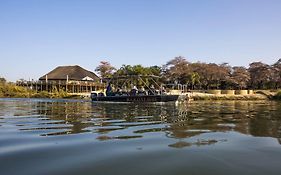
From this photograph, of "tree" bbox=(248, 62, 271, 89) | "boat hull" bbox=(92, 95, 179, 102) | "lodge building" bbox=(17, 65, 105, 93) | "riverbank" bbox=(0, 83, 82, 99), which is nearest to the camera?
"boat hull" bbox=(92, 95, 179, 102)

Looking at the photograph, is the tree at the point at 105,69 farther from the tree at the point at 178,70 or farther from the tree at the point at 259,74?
the tree at the point at 259,74

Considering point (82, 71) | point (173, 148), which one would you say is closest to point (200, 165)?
point (173, 148)

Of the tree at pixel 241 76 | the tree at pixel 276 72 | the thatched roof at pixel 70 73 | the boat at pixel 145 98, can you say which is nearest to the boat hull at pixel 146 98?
the boat at pixel 145 98

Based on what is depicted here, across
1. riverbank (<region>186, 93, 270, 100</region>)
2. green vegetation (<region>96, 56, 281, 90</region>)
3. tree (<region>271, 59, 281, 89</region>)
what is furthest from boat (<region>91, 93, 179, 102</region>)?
tree (<region>271, 59, 281, 89</region>)

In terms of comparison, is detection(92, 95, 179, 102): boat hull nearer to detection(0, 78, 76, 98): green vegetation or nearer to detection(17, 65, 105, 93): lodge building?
detection(0, 78, 76, 98): green vegetation

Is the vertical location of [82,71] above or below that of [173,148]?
above

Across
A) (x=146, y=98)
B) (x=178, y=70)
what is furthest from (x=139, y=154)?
(x=178, y=70)

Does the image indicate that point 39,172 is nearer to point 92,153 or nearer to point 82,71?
point 92,153

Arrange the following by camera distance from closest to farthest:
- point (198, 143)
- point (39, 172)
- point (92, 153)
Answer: point (39, 172)
point (92, 153)
point (198, 143)

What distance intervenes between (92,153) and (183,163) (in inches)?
67.1

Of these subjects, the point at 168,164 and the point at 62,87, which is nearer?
the point at 168,164

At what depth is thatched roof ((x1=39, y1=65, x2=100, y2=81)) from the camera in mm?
79375

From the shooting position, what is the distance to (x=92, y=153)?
17.3 ft

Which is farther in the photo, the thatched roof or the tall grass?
the thatched roof
